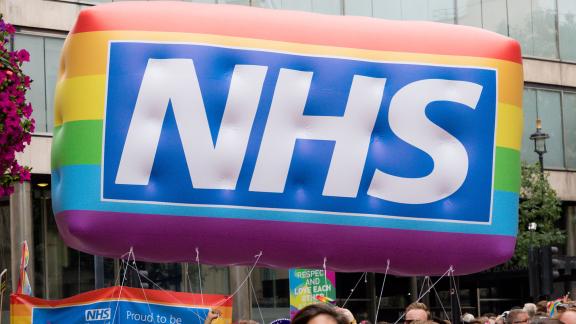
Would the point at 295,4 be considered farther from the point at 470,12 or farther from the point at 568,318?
the point at 568,318

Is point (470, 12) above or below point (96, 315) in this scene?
above

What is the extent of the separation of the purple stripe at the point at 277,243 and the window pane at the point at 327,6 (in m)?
21.7

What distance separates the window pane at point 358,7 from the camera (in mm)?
34000

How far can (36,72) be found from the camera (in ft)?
92.5

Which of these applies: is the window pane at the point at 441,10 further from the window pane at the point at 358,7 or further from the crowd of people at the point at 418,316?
the crowd of people at the point at 418,316

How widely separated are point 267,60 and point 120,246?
214cm

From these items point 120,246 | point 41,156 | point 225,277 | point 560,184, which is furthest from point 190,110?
point 560,184

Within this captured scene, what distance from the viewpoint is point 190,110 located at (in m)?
11.2

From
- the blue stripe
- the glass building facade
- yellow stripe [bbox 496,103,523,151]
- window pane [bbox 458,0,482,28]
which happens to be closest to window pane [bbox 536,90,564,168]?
the glass building facade

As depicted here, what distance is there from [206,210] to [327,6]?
2291cm

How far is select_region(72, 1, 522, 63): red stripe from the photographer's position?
11.2 metres

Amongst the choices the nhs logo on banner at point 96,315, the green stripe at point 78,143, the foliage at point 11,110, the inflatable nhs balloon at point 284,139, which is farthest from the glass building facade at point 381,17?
the foliage at point 11,110

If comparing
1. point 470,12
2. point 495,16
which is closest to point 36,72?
point 470,12

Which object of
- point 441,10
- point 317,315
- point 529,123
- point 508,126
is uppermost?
point 441,10
